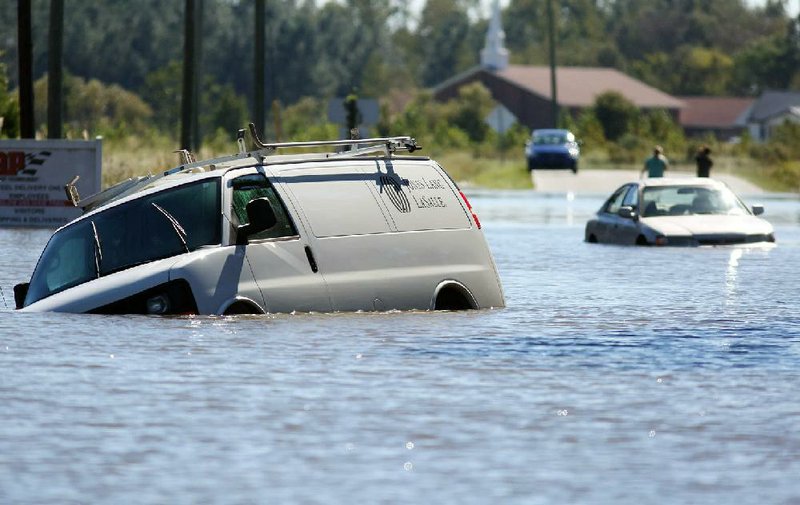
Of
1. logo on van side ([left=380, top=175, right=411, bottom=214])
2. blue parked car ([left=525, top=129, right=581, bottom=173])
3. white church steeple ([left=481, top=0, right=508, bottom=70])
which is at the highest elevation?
white church steeple ([left=481, top=0, right=508, bottom=70])

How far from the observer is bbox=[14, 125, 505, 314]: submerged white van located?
16.5 meters

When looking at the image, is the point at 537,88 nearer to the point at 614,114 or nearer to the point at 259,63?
the point at 614,114

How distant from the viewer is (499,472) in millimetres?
9727

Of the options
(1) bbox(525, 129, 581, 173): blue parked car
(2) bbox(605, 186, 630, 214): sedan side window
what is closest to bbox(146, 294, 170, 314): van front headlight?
(2) bbox(605, 186, 630, 214): sedan side window

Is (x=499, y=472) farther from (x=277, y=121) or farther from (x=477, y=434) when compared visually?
(x=277, y=121)

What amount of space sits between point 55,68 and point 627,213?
52.7ft

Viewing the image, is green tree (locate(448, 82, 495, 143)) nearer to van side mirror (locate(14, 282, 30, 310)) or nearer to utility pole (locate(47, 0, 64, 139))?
utility pole (locate(47, 0, 64, 139))

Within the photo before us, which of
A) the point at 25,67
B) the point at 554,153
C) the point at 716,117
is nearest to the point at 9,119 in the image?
the point at 25,67

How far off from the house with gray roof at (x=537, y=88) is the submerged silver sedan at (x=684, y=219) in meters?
111

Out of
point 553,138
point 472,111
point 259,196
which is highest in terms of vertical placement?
point 472,111

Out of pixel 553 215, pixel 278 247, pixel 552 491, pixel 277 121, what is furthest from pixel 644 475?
pixel 277 121

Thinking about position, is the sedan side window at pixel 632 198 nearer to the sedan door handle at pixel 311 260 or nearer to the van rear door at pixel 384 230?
the van rear door at pixel 384 230

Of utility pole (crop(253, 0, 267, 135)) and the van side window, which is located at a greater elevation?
utility pole (crop(253, 0, 267, 135))

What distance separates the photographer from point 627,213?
106 feet
